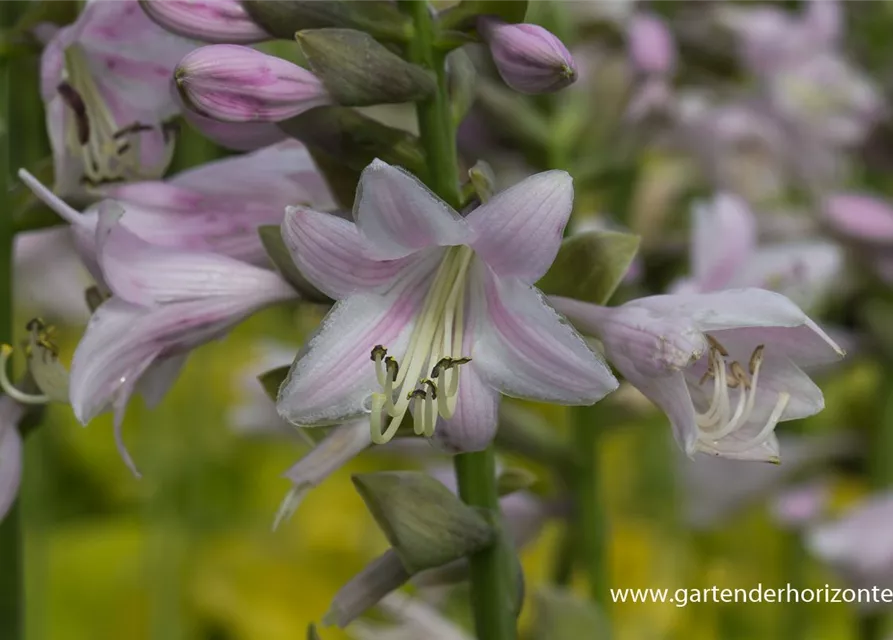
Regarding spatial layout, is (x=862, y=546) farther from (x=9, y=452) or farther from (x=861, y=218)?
(x=9, y=452)

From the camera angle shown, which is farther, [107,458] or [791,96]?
[107,458]

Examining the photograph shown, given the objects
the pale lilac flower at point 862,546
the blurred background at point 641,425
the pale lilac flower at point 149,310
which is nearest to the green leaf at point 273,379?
the pale lilac flower at point 149,310

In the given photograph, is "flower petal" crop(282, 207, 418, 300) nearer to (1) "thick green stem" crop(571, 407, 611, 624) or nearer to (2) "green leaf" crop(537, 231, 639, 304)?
(2) "green leaf" crop(537, 231, 639, 304)

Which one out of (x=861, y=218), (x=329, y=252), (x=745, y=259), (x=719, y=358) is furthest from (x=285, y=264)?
(x=861, y=218)

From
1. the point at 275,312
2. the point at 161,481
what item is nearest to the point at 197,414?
the point at 161,481

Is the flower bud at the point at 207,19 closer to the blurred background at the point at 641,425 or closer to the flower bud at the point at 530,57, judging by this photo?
the flower bud at the point at 530,57

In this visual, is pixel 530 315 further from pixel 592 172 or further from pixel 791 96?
pixel 791 96
